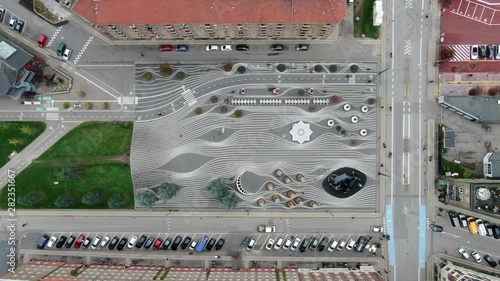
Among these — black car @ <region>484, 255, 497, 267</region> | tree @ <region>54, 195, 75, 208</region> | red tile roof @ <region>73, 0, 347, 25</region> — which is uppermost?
red tile roof @ <region>73, 0, 347, 25</region>

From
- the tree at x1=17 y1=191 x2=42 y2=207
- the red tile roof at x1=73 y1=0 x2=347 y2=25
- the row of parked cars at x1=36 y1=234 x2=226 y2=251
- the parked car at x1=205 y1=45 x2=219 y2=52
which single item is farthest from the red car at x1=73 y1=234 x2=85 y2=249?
the parked car at x1=205 y1=45 x2=219 y2=52

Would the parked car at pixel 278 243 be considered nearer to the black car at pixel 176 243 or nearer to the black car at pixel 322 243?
the black car at pixel 322 243

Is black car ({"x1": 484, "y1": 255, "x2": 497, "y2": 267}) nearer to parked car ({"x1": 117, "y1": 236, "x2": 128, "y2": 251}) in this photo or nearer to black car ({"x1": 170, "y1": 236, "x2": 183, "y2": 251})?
black car ({"x1": 170, "y1": 236, "x2": 183, "y2": 251})

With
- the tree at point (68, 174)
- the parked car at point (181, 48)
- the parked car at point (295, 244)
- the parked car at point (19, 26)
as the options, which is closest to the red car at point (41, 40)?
the parked car at point (19, 26)

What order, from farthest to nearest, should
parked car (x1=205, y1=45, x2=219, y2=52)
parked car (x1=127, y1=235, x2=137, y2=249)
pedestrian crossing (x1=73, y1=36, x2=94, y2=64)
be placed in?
parked car (x1=127, y1=235, x2=137, y2=249) < pedestrian crossing (x1=73, y1=36, x2=94, y2=64) < parked car (x1=205, y1=45, x2=219, y2=52)

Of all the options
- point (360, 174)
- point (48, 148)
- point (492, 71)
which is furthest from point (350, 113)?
point (48, 148)

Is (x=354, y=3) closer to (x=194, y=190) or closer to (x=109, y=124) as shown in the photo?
(x=194, y=190)

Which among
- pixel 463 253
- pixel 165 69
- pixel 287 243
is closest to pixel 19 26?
pixel 165 69
